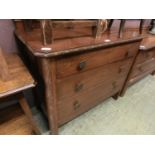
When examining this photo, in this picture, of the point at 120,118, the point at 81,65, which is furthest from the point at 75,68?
the point at 120,118

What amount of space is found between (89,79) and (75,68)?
220 mm

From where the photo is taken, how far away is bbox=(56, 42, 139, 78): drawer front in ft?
2.46

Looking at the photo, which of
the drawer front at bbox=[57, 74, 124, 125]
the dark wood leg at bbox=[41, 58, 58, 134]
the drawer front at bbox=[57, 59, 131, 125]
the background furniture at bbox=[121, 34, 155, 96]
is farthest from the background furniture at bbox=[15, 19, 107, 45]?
the background furniture at bbox=[121, 34, 155, 96]

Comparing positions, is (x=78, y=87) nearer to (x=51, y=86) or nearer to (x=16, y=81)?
(x=51, y=86)

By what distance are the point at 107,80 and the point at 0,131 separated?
3.14 ft

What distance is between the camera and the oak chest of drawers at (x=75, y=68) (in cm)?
70

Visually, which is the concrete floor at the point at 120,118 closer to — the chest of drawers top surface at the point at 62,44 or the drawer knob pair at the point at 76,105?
the drawer knob pair at the point at 76,105

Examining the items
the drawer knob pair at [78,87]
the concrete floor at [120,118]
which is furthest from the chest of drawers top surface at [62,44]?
the concrete floor at [120,118]

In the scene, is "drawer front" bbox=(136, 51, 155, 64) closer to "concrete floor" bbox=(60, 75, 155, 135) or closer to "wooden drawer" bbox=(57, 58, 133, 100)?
"wooden drawer" bbox=(57, 58, 133, 100)

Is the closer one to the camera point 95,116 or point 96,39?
point 96,39

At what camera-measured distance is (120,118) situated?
1.43m
